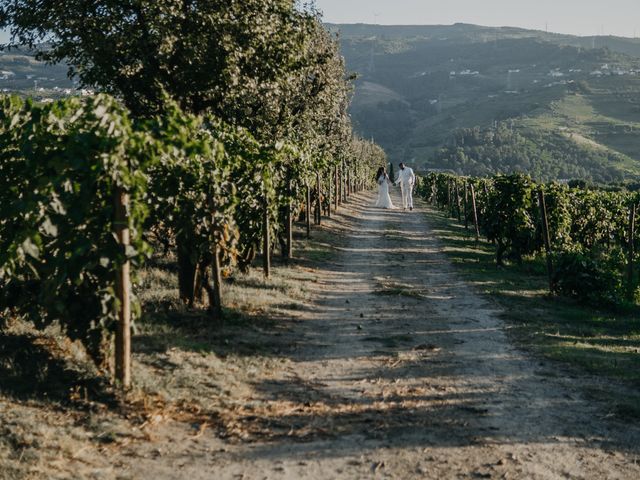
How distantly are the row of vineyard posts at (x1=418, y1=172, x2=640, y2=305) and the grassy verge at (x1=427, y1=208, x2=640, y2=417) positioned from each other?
1.64 ft

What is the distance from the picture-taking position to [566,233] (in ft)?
64.1

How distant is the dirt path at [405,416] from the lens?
5027mm

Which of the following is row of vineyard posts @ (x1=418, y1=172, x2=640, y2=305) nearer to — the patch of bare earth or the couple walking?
the patch of bare earth

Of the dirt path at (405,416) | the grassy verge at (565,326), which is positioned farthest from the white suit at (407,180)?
the dirt path at (405,416)

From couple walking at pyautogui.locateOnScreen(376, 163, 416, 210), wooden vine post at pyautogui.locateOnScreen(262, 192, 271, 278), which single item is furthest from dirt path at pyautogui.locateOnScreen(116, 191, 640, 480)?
couple walking at pyautogui.locateOnScreen(376, 163, 416, 210)

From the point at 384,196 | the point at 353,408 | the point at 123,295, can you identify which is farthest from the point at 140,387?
the point at 384,196

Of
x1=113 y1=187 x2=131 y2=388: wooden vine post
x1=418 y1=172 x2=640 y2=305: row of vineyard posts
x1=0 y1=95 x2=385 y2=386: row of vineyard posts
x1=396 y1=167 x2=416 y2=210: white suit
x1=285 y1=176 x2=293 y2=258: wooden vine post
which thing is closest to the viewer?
x1=0 y1=95 x2=385 y2=386: row of vineyard posts

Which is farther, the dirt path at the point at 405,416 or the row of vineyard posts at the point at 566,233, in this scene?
the row of vineyard posts at the point at 566,233

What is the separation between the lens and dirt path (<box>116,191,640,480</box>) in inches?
198

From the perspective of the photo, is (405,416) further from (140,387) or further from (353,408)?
(140,387)

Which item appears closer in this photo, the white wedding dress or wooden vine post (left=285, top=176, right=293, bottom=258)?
wooden vine post (left=285, top=176, right=293, bottom=258)

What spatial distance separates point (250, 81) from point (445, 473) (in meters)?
9.85

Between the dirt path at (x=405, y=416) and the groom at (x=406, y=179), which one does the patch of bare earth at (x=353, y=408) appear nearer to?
the dirt path at (x=405, y=416)

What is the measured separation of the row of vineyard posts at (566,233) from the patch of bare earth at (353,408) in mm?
3364
